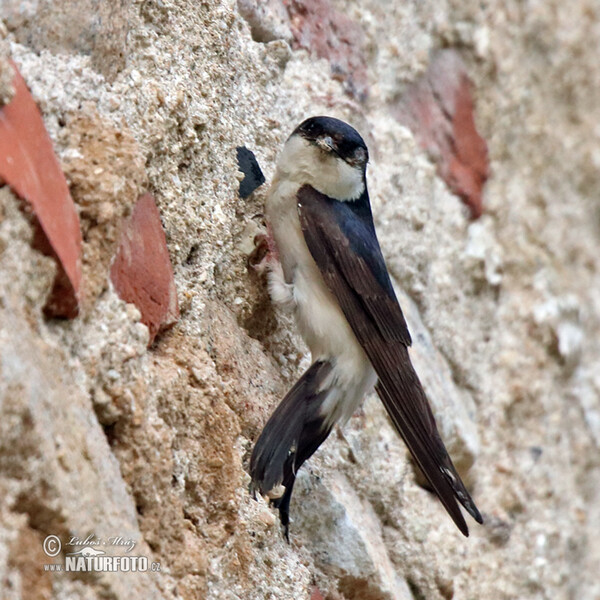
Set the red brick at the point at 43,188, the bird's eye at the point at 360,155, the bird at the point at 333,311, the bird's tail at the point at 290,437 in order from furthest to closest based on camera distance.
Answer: the bird's eye at the point at 360,155
the bird at the point at 333,311
the bird's tail at the point at 290,437
the red brick at the point at 43,188

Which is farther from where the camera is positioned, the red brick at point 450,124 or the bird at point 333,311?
the red brick at point 450,124

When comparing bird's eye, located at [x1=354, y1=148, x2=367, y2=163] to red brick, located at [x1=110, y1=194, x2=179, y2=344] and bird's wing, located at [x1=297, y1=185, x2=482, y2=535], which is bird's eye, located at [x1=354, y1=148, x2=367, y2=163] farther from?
red brick, located at [x1=110, y1=194, x2=179, y2=344]

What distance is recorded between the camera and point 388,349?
155 cm

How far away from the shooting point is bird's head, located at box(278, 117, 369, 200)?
162 centimetres

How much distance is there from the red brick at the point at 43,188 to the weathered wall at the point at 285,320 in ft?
0.06

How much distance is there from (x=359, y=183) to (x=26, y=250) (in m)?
0.98

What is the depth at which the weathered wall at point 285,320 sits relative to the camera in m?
0.89

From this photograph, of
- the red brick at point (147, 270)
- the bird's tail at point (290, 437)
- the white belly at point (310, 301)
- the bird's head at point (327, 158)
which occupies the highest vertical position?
the red brick at point (147, 270)

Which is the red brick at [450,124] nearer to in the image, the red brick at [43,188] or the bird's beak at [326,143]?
the bird's beak at [326,143]

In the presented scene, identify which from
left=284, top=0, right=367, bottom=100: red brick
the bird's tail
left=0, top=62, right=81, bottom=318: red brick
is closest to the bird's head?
left=284, top=0, right=367, bottom=100: red brick

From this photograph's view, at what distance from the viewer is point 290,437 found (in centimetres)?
129

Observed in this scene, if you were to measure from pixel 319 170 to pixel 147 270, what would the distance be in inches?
32.3

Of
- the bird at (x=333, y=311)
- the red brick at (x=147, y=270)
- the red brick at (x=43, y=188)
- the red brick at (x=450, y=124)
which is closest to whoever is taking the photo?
the red brick at (x=43, y=188)

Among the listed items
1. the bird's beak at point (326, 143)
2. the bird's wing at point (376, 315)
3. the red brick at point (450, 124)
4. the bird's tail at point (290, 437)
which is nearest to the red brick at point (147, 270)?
the bird's tail at point (290, 437)
